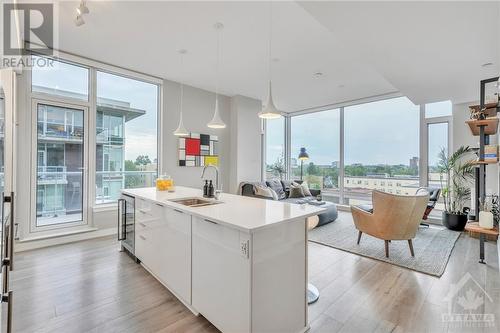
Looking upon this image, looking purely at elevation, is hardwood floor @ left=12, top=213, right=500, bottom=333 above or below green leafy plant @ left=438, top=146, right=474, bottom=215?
below

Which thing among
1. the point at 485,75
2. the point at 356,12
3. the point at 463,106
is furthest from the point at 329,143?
the point at 356,12

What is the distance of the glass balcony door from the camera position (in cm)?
374

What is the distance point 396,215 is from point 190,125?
435 cm

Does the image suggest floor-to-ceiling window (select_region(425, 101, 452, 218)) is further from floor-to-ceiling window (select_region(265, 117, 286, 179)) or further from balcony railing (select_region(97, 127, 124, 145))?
balcony railing (select_region(97, 127, 124, 145))

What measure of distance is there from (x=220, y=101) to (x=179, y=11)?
10.9ft

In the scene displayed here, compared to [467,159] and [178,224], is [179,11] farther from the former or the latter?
[467,159]

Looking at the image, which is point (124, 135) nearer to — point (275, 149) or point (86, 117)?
point (86, 117)

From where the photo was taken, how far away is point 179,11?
2758 mm

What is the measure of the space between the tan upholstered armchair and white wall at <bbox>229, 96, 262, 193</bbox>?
347 centimetres

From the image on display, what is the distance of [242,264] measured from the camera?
1550 millimetres

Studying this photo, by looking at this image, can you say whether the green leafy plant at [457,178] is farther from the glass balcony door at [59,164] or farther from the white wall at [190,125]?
the glass balcony door at [59,164]

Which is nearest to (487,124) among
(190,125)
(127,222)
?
(127,222)

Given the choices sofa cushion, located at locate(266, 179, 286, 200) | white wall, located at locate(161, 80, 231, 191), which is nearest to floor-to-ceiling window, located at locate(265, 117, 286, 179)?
sofa cushion, located at locate(266, 179, 286, 200)

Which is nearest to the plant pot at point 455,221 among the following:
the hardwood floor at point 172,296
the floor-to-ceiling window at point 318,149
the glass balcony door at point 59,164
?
the hardwood floor at point 172,296
